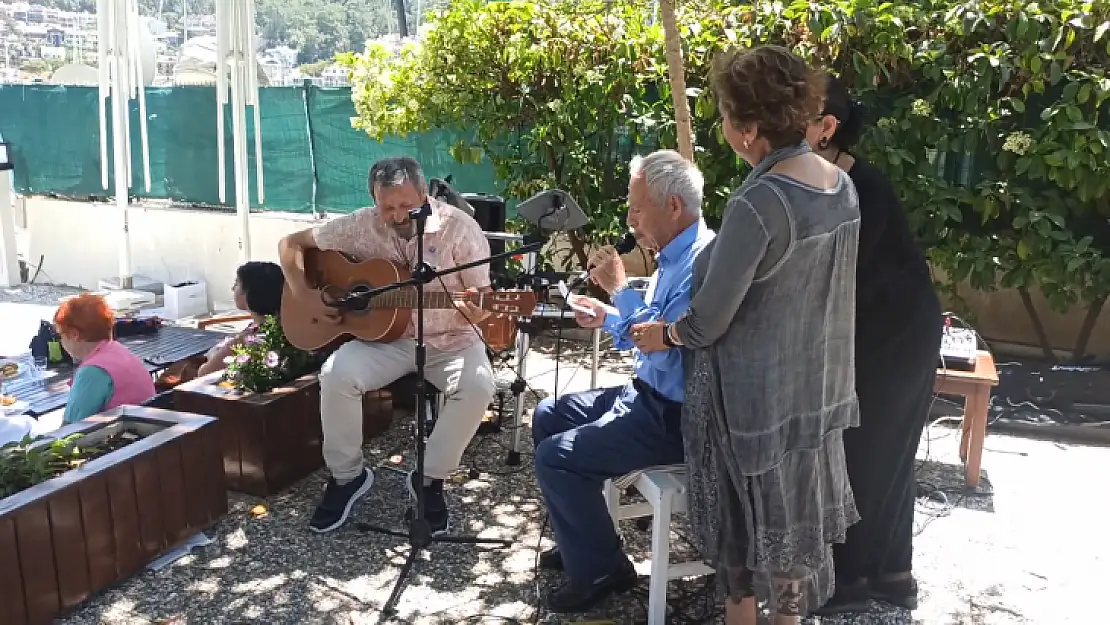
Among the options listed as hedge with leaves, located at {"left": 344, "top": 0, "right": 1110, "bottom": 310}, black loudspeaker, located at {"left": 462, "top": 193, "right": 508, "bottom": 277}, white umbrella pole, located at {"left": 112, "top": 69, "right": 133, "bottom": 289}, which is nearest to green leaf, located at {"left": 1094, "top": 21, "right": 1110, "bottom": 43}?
hedge with leaves, located at {"left": 344, "top": 0, "right": 1110, "bottom": 310}

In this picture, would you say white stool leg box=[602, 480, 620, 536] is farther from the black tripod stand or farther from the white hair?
the white hair

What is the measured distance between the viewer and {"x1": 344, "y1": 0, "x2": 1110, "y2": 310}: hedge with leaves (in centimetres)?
516

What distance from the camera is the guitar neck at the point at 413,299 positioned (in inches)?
141

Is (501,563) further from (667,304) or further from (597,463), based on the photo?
(667,304)

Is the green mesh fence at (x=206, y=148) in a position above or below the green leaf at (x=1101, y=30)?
below

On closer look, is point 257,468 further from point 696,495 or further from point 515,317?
point 696,495

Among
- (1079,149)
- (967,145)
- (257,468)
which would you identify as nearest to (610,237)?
(967,145)

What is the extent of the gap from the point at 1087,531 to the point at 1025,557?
1.41 feet

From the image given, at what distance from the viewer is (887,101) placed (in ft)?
18.7

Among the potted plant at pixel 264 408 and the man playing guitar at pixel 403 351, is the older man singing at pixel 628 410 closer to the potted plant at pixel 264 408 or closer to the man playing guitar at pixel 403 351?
the man playing guitar at pixel 403 351

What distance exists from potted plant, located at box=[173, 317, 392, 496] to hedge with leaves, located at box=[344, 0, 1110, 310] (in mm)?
2911

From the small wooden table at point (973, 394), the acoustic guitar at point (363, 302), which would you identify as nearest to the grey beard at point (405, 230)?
the acoustic guitar at point (363, 302)

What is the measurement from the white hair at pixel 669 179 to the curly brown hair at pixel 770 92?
459 mm

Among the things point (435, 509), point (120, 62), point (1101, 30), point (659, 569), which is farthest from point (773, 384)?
point (120, 62)
